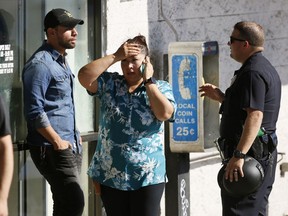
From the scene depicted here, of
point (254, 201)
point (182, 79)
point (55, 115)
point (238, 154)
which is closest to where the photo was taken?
point (238, 154)

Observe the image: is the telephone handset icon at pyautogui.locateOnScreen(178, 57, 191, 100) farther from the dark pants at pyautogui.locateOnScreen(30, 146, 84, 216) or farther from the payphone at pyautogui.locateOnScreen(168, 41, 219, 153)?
the dark pants at pyautogui.locateOnScreen(30, 146, 84, 216)

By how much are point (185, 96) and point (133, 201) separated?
169cm

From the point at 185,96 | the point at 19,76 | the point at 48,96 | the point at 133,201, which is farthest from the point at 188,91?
the point at 133,201

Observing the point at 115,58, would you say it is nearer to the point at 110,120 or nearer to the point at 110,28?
the point at 110,120

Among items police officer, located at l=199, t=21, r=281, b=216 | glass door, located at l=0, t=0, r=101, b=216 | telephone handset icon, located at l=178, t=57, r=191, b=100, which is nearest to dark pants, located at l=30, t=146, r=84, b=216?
glass door, located at l=0, t=0, r=101, b=216

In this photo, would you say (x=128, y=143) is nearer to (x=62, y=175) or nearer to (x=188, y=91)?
(x=62, y=175)

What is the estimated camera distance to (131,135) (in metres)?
5.24

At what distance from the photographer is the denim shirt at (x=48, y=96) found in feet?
17.9

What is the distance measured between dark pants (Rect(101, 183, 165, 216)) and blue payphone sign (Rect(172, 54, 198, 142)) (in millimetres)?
1499

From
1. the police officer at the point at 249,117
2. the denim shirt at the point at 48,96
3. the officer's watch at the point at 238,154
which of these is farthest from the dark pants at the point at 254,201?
the denim shirt at the point at 48,96

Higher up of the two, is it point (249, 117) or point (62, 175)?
point (249, 117)

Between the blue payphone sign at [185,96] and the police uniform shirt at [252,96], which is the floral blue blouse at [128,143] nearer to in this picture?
the police uniform shirt at [252,96]

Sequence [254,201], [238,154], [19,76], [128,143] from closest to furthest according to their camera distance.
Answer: [128,143] < [238,154] < [254,201] < [19,76]

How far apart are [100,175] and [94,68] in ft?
2.27
